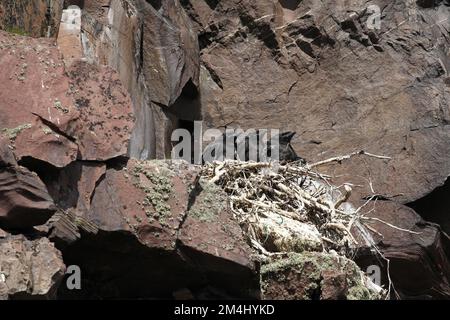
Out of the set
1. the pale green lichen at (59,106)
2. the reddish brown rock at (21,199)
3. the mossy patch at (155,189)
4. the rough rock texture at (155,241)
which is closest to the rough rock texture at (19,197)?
the reddish brown rock at (21,199)

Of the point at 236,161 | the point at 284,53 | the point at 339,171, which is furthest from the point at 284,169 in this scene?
the point at 284,53

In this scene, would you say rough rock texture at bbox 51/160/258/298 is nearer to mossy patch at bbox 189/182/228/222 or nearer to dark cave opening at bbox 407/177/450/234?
mossy patch at bbox 189/182/228/222

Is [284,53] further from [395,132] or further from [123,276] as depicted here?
[123,276]

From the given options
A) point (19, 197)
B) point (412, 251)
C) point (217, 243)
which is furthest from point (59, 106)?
point (412, 251)

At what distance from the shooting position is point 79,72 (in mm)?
7746

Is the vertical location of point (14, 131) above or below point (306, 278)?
above

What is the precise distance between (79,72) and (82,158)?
25.0 inches

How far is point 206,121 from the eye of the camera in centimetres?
1090

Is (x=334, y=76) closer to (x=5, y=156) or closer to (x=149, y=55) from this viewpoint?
(x=149, y=55)

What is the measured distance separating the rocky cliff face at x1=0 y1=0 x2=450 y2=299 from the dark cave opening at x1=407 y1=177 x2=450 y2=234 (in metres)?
0.01

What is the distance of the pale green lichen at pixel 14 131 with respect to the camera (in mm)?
7002

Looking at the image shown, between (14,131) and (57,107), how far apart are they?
323 millimetres

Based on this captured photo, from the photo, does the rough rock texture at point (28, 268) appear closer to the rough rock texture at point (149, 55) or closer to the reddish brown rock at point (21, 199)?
the reddish brown rock at point (21, 199)

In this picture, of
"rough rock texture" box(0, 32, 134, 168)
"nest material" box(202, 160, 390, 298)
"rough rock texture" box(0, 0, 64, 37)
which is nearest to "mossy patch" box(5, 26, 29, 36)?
"rough rock texture" box(0, 0, 64, 37)
